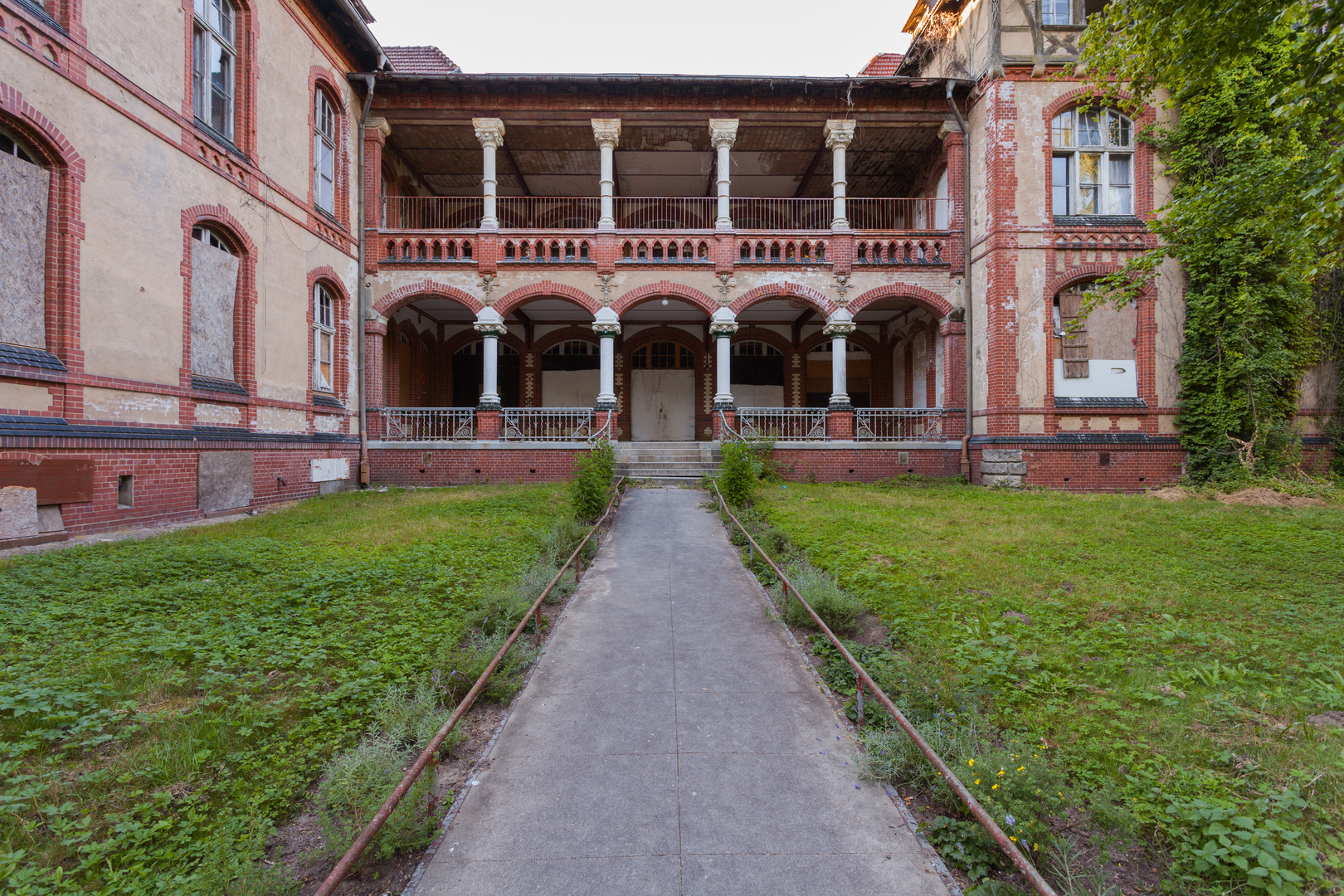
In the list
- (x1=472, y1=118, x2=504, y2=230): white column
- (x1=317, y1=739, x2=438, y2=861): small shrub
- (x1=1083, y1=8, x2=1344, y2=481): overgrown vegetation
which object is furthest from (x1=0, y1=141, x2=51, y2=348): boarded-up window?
(x1=1083, y1=8, x2=1344, y2=481): overgrown vegetation

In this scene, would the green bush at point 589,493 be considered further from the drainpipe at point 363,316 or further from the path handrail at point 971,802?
the drainpipe at point 363,316

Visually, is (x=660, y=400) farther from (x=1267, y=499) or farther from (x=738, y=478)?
(x=1267, y=499)

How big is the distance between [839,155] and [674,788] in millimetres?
15033

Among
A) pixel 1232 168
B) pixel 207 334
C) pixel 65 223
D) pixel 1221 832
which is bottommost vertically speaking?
pixel 1221 832

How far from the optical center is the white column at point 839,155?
46.5 ft

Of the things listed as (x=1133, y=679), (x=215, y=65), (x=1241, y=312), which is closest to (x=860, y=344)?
(x=1241, y=312)

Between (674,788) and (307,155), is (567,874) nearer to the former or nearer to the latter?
(674,788)

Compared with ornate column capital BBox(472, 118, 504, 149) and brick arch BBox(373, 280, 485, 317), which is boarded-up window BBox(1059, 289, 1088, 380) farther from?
ornate column capital BBox(472, 118, 504, 149)

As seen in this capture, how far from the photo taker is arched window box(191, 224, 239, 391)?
9.19m

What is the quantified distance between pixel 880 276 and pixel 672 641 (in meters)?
12.7

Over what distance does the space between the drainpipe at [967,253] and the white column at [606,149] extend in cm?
789

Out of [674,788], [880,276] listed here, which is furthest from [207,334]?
[880,276]

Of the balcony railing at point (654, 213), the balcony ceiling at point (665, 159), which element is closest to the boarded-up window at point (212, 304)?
the balcony ceiling at point (665, 159)

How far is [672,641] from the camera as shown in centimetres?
468
